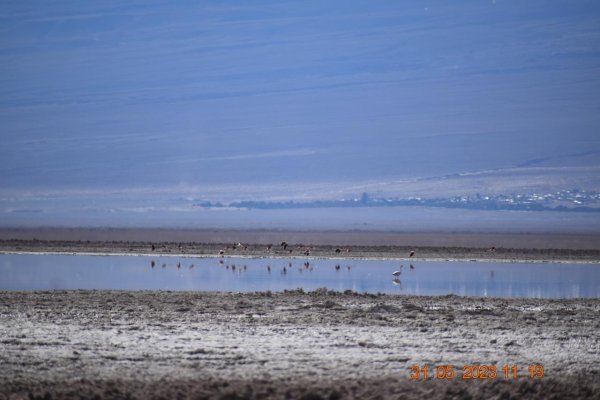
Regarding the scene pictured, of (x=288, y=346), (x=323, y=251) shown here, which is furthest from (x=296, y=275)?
(x=288, y=346)

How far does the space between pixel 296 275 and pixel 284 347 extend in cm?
1338

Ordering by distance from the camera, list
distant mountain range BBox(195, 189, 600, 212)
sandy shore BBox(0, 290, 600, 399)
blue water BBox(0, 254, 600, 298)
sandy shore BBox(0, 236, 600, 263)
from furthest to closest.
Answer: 1. distant mountain range BBox(195, 189, 600, 212)
2. sandy shore BBox(0, 236, 600, 263)
3. blue water BBox(0, 254, 600, 298)
4. sandy shore BBox(0, 290, 600, 399)

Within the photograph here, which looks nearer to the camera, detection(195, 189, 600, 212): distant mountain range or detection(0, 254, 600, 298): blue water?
detection(0, 254, 600, 298): blue water

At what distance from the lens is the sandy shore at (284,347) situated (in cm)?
987

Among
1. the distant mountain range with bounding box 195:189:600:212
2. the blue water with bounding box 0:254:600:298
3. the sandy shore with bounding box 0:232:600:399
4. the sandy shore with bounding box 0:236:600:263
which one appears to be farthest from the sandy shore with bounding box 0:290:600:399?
the distant mountain range with bounding box 195:189:600:212

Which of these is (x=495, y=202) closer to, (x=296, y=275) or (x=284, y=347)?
(x=296, y=275)

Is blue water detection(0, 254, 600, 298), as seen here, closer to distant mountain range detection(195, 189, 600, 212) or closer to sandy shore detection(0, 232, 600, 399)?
sandy shore detection(0, 232, 600, 399)

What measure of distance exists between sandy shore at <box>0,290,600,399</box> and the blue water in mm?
4103

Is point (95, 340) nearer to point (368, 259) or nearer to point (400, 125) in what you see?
point (368, 259)

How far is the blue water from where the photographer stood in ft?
68.9

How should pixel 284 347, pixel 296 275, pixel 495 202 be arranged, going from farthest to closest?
pixel 495 202, pixel 296 275, pixel 284 347

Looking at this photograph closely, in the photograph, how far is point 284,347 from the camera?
1173 centimetres

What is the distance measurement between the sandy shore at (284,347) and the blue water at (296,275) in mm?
4103

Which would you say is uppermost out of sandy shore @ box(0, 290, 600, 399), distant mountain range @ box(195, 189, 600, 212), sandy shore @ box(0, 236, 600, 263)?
distant mountain range @ box(195, 189, 600, 212)
